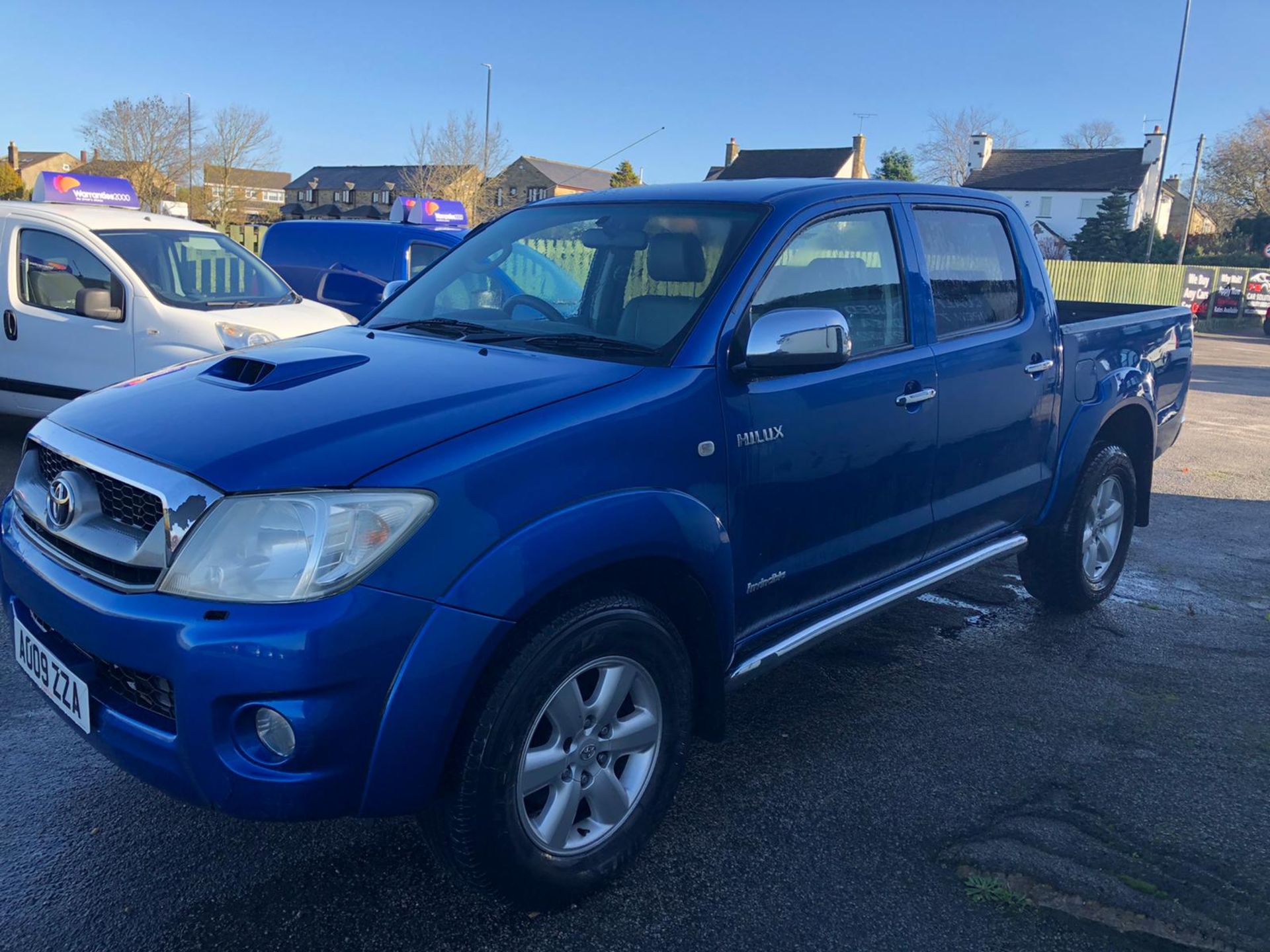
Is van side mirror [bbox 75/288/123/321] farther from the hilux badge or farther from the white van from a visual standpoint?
the hilux badge


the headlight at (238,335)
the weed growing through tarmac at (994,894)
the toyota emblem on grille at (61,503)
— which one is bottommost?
the weed growing through tarmac at (994,894)

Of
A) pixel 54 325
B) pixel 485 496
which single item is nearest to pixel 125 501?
pixel 485 496

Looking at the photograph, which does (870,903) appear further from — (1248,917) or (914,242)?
(914,242)

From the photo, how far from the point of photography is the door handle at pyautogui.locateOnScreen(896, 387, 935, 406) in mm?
3393

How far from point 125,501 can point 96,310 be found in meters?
5.30

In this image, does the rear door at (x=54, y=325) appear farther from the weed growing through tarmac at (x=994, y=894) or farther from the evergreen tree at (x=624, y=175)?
the evergreen tree at (x=624, y=175)

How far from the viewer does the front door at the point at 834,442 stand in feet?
9.57

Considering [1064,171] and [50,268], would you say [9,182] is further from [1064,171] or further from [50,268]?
[1064,171]

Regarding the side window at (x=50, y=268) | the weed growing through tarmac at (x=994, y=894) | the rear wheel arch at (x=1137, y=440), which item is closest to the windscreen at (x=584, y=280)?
the weed growing through tarmac at (x=994, y=894)

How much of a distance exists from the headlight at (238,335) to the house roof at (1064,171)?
64.7 meters

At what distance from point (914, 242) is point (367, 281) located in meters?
3.34

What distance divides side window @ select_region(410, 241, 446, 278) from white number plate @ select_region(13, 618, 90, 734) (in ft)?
26.2

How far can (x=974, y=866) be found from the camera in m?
2.85

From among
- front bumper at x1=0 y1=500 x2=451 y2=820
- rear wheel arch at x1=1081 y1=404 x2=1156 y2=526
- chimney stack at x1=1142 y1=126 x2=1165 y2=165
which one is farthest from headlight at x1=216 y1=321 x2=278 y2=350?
chimney stack at x1=1142 y1=126 x2=1165 y2=165
